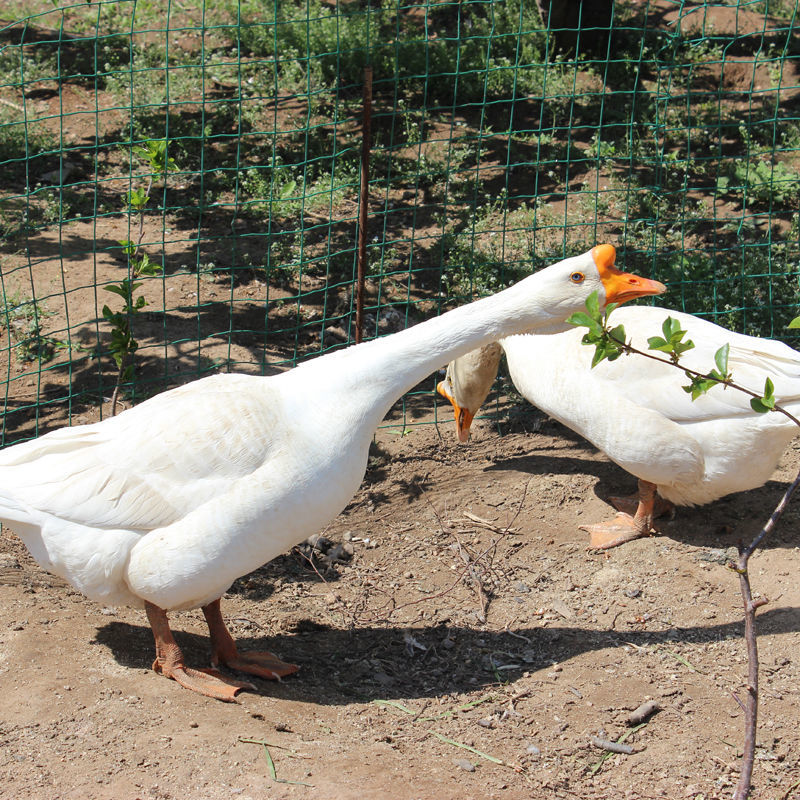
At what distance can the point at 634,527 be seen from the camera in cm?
479

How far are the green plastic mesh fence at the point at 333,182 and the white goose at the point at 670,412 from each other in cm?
140

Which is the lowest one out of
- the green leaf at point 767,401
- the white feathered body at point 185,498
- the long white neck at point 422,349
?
the white feathered body at point 185,498

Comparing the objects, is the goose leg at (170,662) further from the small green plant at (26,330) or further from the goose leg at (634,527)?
the small green plant at (26,330)

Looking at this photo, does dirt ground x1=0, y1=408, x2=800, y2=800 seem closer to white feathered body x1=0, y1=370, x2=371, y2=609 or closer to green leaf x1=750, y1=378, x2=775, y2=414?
white feathered body x1=0, y1=370, x2=371, y2=609

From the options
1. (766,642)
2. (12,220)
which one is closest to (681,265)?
(766,642)

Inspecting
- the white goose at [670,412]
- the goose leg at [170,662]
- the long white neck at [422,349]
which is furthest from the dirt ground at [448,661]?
the long white neck at [422,349]

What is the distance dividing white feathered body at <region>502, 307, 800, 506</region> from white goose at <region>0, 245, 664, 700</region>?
107 cm

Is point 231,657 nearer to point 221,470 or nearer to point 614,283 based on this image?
point 221,470

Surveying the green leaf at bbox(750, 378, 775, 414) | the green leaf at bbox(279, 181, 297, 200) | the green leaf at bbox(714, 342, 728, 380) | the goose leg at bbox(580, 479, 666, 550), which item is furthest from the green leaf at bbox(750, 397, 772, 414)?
the green leaf at bbox(279, 181, 297, 200)

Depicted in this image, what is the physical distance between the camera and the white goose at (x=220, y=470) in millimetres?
3336

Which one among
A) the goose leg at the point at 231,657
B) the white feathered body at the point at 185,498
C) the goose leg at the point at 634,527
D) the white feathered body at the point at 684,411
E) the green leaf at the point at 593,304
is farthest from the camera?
the goose leg at the point at 634,527

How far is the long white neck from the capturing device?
3.48m

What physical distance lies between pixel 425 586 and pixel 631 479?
1.52 meters

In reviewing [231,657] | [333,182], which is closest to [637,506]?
[231,657]
